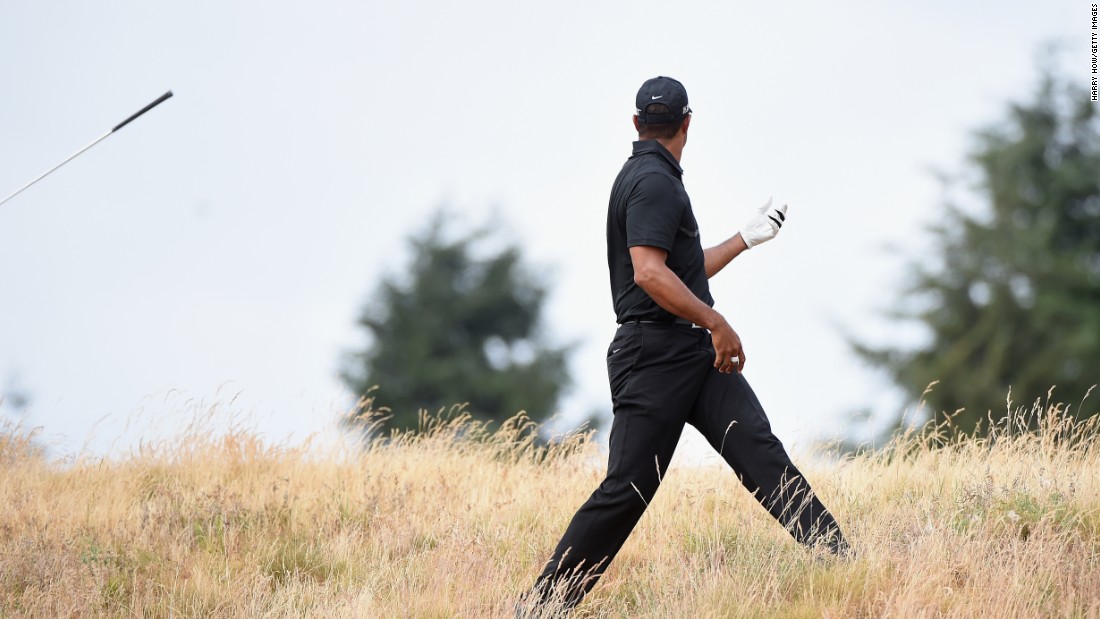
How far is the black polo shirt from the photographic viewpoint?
185 inches

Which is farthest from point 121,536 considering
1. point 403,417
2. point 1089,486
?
point 403,417

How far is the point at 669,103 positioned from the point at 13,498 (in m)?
5.35

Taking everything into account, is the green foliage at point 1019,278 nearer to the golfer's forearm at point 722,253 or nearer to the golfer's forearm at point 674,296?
the golfer's forearm at point 722,253

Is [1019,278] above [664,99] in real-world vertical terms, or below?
below

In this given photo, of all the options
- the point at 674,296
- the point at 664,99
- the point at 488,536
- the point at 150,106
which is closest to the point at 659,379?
the point at 674,296

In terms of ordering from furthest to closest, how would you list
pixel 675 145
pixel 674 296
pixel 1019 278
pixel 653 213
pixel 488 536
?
1. pixel 1019 278
2. pixel 488 536
3. pixel 675 145
4. pixel 653 213
5. pixel 674 296

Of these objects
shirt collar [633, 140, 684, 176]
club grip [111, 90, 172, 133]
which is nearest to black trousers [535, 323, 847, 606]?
shirt collar [633, 140, 684, 176]

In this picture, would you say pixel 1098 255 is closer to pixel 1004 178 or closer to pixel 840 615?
pixel 1004 178

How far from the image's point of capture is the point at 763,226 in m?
5.98

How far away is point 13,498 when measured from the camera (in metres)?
7.52

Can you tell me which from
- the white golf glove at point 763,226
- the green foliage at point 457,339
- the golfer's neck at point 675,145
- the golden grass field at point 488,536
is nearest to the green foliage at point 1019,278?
the green foliage at point 457,339

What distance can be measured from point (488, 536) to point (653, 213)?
8.72ft

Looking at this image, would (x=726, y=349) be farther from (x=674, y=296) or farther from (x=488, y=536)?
(x=488, y=536)

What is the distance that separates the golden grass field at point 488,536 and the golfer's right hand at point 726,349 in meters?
1.02
